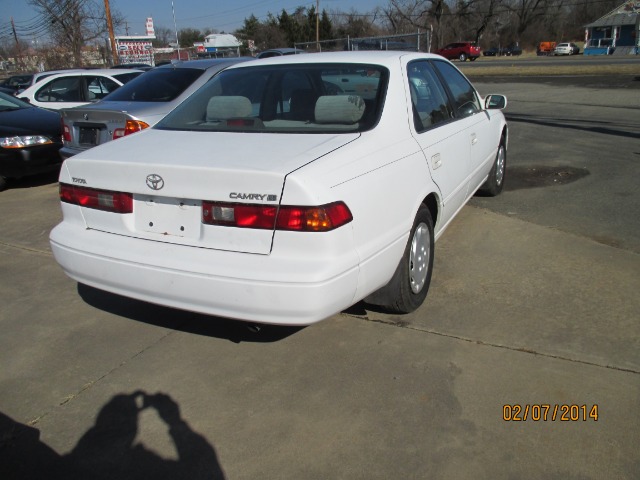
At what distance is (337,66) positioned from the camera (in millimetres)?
3684

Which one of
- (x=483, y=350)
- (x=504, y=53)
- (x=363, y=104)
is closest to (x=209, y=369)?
(x=483, y=350)

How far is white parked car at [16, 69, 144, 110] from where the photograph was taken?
9.41 metres

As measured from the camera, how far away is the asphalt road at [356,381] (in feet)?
7.71

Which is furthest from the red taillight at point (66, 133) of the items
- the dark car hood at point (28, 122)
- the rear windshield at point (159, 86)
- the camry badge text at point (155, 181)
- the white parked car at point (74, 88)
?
the camry badge text at point (155, 181)

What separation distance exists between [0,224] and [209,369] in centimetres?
426

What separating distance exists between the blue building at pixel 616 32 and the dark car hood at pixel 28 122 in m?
59.9

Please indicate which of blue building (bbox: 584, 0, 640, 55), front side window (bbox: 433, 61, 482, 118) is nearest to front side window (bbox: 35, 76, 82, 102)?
front side window (bbox: 433, 61, 482, 118)

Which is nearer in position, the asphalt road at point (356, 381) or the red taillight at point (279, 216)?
the asphalt road at point (356, 381)

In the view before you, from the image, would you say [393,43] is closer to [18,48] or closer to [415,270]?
[415,270]

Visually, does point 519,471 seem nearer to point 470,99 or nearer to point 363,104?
point 363,104

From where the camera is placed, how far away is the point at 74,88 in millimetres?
9539

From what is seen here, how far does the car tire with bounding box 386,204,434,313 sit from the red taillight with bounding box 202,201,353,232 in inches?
31.6

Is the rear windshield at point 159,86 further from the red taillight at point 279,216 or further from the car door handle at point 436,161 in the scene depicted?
the red taillight at point 279,216
